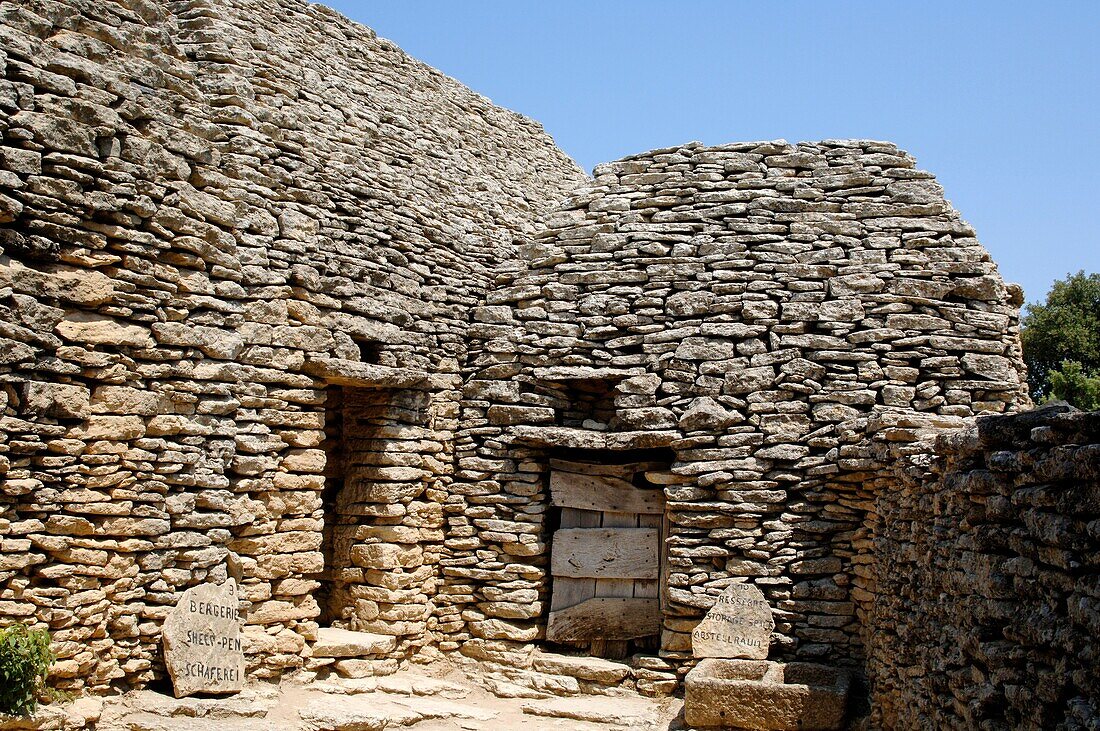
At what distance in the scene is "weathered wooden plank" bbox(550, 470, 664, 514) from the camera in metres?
9.69

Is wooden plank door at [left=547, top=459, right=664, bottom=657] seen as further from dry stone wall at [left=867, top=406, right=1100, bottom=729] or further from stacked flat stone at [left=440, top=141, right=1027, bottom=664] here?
dry stone wall at [left=867, top=406, right=1100, bottom=729]

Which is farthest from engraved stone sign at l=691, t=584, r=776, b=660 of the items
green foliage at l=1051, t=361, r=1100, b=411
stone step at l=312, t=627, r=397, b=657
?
green foliage at l=1051, t=361, r=1100, b=411

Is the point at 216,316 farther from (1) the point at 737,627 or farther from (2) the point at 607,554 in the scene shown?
(1) the point at 737,627

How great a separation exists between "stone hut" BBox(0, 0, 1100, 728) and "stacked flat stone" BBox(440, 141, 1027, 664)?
0.03m

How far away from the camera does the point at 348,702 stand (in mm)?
7883

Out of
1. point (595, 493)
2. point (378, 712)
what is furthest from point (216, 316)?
point (595, 493)

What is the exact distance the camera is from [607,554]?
9609 millimetres

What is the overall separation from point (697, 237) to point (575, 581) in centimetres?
369

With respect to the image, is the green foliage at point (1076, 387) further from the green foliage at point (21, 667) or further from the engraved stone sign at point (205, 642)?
the green foliage at point (21, 667)

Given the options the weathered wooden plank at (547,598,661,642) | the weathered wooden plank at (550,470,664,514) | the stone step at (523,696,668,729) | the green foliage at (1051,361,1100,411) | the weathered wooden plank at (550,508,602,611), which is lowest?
the stone step at (523,696,668,729)

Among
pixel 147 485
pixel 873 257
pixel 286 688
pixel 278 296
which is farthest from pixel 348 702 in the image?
pixel 873 257

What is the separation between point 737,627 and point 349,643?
3.47m

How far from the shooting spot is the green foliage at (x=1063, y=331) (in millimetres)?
22656

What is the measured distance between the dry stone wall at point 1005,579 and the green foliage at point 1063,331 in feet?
61.3
